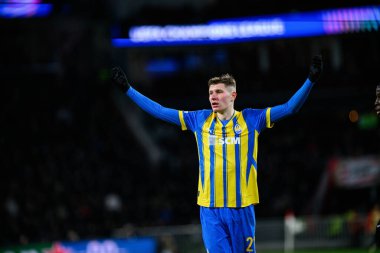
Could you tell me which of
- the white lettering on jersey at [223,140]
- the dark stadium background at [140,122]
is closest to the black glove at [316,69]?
the white lettering on jersey at [223,140]

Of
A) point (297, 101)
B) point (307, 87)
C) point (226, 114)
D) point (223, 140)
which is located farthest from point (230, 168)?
point (307, 87)

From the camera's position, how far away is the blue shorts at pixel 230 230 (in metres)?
7.46

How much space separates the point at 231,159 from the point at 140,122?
2448 centimetres

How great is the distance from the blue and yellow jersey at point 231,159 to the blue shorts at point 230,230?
88 millimetres

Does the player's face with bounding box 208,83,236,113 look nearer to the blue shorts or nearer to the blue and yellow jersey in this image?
the blue and yellow jersey

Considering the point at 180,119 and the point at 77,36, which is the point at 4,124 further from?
the point at 180,119

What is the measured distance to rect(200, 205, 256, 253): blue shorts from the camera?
24.5 feet

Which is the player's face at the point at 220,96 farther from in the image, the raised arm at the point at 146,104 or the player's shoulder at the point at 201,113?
the raised arm at the point at 146,104

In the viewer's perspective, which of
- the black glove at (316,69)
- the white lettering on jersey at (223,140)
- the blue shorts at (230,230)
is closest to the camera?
the black glove at (316,69)

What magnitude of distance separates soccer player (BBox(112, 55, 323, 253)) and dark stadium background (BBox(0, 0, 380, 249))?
13.9 m

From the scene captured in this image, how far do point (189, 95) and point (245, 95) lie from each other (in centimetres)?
236

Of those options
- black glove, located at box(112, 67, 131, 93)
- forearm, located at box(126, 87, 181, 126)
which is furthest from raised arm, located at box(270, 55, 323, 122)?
black glove, located at box(112, 67, 131, 93)

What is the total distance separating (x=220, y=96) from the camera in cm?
755

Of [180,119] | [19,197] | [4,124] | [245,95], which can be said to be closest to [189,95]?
[245,95]
